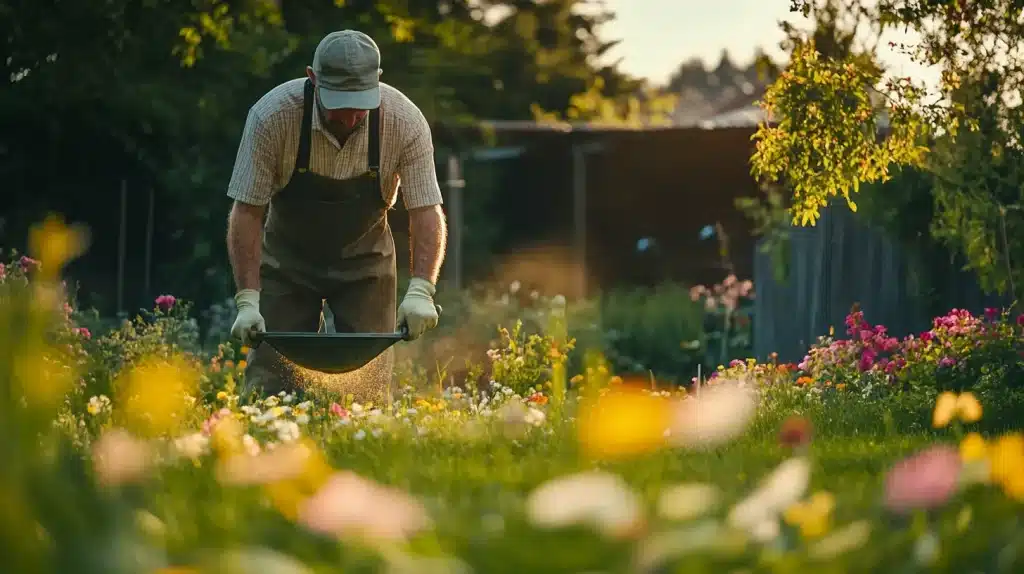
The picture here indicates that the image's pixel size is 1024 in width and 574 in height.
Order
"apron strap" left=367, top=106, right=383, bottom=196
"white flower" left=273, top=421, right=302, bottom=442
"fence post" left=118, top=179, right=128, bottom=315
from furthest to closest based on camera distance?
"fence post" left=118, top=179, right=128, bottom=315, "apron strap" left=367, top=106, right=383, bottom=196, "white flower" left=273, top=421, right=302, bottom=442

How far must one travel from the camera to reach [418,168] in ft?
19.0

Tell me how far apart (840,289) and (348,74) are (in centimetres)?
601

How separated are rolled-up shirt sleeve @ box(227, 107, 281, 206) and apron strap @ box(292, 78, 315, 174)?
0.13 meters

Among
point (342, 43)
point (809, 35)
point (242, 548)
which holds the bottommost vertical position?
point (242, 548)

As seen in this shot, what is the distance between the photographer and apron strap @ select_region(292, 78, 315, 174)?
5.61 meters

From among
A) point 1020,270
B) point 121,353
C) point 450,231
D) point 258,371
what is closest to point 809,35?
point 1020,270

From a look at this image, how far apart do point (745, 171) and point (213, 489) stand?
15.6m

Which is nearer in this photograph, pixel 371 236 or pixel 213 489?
pixel 213 489

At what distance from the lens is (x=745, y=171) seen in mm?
17984

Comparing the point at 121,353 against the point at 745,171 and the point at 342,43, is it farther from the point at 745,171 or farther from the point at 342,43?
the point at 745,171

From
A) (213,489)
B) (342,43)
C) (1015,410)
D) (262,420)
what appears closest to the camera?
(213,489)

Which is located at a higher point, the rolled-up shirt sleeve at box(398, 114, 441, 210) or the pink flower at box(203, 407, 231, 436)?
the rolled-up shirt sleeve at box(398, 114, 441, 210)

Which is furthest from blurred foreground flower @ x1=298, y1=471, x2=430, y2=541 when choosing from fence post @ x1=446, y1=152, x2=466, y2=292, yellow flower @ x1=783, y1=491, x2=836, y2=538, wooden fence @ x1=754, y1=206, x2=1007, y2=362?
fence post @ x1=446, y1=152, x2=466, y2=292

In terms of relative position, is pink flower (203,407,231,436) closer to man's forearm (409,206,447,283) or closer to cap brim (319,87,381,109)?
cap brim (319,87,381,109)
